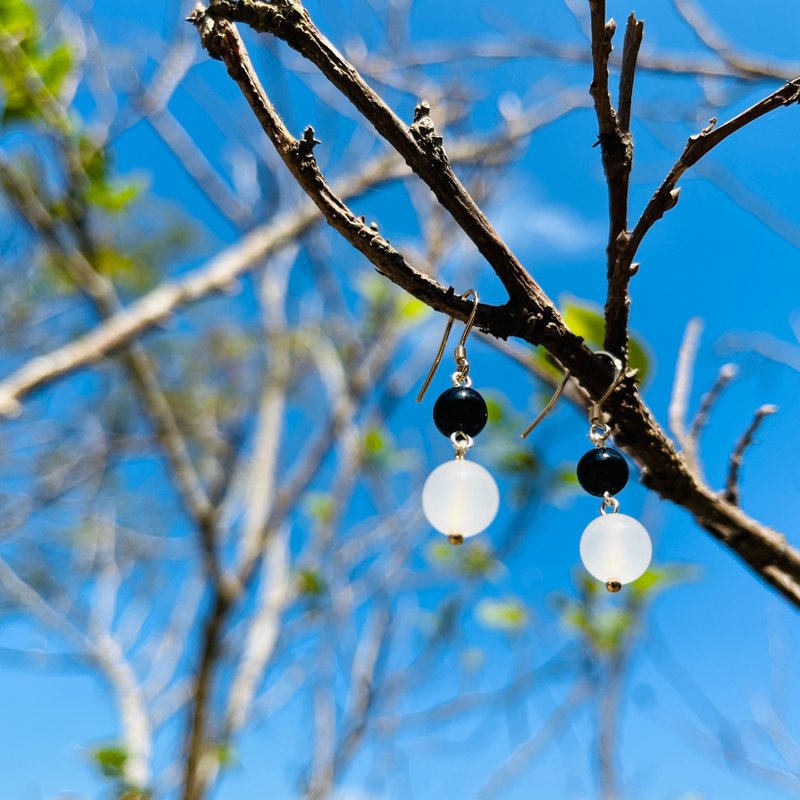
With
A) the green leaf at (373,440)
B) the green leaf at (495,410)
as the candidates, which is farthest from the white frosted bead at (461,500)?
the green leaf at (373,440)

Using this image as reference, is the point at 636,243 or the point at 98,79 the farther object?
the point at 98,79

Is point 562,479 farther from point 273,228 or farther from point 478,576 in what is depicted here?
point 273,228

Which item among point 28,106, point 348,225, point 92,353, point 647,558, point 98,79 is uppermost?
point 98,79

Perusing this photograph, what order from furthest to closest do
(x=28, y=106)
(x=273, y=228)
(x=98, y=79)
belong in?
(x=98, y=79) < (x=273, y=228) < (x=28, y=106)

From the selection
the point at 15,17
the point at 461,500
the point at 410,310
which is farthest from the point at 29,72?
the point at 461,500

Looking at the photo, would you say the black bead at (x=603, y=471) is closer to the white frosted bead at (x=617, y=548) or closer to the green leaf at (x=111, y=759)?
the white frosted bead at (x=617, y=548)

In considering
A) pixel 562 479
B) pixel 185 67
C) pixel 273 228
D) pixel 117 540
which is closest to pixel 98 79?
pixel 185 67

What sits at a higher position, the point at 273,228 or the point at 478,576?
the point at 273,228
